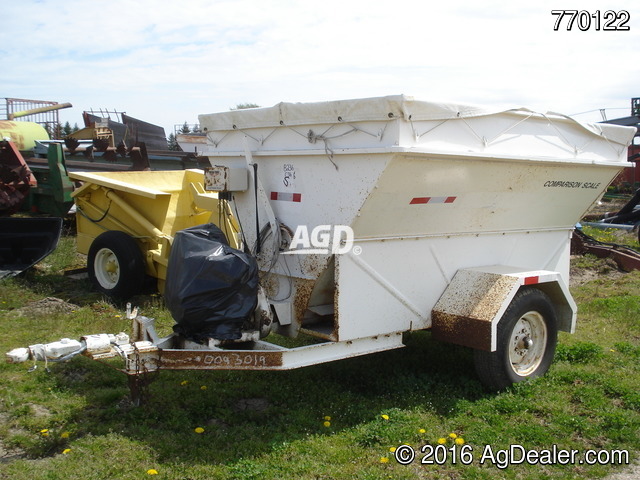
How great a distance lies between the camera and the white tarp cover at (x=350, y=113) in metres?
4.21

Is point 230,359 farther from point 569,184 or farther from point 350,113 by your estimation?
point 569,184

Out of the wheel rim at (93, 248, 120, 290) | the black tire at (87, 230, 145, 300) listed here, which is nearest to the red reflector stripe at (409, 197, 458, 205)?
the black tire at (87, 230, 145, 300)

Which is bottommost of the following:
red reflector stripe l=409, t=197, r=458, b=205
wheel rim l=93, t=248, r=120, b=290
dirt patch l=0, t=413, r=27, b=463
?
dirt patch l=0, t=413, r=27, b=463

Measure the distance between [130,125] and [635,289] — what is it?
32.5 ft

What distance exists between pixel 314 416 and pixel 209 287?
1.16 metres

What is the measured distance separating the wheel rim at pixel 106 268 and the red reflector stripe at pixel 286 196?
3.43 meters

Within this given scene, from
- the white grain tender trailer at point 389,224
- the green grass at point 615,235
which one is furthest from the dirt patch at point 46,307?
the green grass at point 615,235

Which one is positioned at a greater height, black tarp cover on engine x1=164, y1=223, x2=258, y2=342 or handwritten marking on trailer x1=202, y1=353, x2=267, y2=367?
black tarp cover on engine x1=164, y1=223, x2=258, y2=342

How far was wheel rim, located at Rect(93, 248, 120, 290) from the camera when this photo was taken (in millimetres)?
7781

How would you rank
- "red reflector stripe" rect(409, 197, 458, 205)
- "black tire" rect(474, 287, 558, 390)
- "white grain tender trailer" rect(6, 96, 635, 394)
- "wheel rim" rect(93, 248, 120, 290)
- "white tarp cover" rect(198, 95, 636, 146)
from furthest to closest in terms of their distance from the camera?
"wheel rim" rect(93, 248, 120, 290) < "black tire" rect(474, 287, 558, 390) < "red reflector stripe" rect(409, 197, 458, 205) < "white grain tender trailer" rect(6, 96, 635, 394) < "white tarp cover" rect(198, 95, 636, 146)

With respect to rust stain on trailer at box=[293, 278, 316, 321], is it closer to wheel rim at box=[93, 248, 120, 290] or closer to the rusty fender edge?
the rusty fender edge

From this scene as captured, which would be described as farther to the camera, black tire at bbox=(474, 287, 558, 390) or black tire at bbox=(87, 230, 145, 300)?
black tire at bbox=(87, 230, 145, 300)

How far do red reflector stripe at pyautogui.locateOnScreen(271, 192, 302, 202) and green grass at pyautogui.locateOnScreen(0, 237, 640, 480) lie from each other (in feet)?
4.76

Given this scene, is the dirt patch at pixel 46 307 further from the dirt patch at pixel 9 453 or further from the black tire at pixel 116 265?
the dirt patch at pixel 9 453
